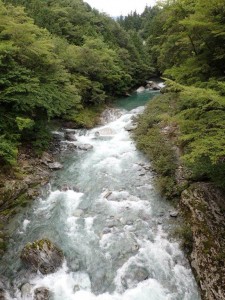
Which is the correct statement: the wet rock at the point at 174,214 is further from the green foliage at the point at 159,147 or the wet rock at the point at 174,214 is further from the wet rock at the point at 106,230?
the wet rock at the point at 106,230

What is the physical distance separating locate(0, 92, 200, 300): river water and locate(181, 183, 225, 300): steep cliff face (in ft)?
1.67

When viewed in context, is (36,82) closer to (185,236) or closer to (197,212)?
(197,212)

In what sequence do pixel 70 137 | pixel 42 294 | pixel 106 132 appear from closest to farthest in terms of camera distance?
pixel 42 294
pixel 70 137
pixel 106 132

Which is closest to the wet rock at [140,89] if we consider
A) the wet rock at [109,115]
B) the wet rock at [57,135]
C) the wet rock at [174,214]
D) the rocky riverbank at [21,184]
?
the wet rock at [109,115]

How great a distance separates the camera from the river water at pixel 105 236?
839 centimetres

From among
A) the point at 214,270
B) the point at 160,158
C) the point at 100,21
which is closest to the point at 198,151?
the point at 214,270

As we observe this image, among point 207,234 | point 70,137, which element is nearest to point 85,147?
point 70,137

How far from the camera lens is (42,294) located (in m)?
8.10

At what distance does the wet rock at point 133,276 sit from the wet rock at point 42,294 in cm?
230

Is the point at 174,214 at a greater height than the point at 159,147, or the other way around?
the point at 159,147

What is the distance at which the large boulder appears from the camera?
8.86 m

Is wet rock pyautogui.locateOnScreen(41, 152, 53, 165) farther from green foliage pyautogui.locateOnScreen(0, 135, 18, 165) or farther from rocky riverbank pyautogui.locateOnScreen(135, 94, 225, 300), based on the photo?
rocky riverbank pyautogui.locateOnScreen(135, 94, 225, 300)

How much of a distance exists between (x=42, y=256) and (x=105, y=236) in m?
2.42

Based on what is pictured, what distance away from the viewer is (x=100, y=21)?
53.5m
